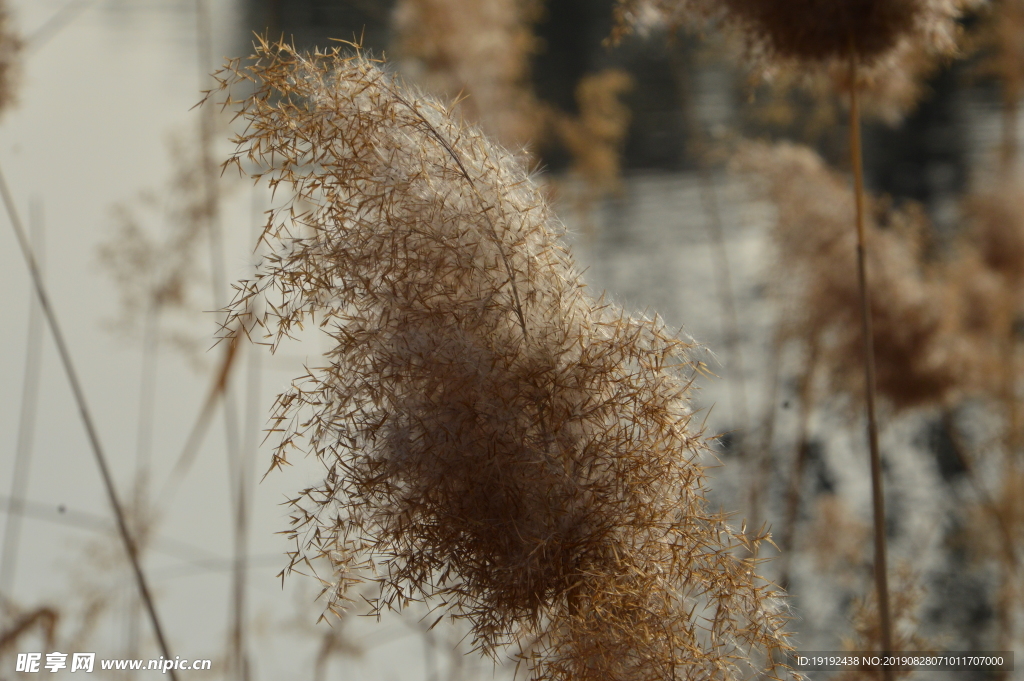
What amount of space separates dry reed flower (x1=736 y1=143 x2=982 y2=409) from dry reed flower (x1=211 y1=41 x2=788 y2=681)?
247cm

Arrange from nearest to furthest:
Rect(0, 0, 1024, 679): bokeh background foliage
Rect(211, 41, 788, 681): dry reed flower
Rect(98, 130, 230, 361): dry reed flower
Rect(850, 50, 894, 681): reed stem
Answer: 1. Rect(211, 41, 788, 681): dry reed flower
2. Rect(850, 50, 894, 681): reed stem
3. Rect(0, 0, 1024, 679): bokeh background foliage
4. Rect(98, 130, 230, 361): dry reed flower

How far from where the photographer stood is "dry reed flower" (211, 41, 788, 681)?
999 millimetres

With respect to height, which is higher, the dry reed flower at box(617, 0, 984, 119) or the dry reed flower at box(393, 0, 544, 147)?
the dry reed flower at box(393, 0, 544, 147)

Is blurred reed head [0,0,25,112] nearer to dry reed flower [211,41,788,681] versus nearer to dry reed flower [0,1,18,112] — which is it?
dry reed flower [0,1,18,112]

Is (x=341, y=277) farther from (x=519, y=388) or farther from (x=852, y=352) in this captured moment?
(x=852, y=352)

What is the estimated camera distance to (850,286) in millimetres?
3375

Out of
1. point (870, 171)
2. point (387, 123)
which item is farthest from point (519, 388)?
point (870, 171)

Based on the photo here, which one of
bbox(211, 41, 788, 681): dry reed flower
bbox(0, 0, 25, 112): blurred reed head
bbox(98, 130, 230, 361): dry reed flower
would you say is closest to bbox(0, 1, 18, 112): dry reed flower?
bbox(0, 0, 25, 112): blurred reed head

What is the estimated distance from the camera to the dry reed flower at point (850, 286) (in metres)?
3.24

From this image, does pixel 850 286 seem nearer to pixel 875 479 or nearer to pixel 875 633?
pixel 875 633

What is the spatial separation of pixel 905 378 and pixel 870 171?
7616 mm

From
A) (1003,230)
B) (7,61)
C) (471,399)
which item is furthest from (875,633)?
(1003,230)

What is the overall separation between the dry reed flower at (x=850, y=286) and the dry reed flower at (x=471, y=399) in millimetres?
2465

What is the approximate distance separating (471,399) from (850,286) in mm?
2796
